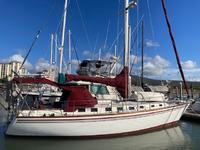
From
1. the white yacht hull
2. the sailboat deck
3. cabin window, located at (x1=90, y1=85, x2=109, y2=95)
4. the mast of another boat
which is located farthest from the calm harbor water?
cabin window, located at (x1=90, y1=85, x2=109, y2=95)

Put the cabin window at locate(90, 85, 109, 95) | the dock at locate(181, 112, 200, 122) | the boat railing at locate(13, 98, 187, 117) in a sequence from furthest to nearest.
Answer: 1. the dock at locate(181, 112, 200, 122)
2. the cabin window at locate(90, 85, 109, 95)
3. the boat railing at locate(13, 98, 187, 117)

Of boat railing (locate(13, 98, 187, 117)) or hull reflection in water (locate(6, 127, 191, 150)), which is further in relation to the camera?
boat railing (locate(13, 98, 187, 117))

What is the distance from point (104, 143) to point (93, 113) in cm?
193

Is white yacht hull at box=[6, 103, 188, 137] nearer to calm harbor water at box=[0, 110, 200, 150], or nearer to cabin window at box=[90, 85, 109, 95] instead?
calm harbor water at box=[0, 110, 200, 150]

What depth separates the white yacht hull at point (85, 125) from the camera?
15641 millimetres

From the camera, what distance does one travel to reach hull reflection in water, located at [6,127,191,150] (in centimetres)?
1495

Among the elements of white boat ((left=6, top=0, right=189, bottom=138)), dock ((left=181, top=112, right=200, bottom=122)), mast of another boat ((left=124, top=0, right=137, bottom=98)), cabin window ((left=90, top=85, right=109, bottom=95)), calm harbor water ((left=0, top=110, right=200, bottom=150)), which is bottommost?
calm harbor water ((left=0, top=110, right=200, bottom=150))

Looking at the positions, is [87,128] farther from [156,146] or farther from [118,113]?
[156,146]

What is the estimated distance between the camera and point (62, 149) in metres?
14.5

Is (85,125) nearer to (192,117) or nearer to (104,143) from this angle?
(104,143)

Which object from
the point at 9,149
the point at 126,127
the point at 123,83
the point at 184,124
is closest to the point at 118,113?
the point at 126,127

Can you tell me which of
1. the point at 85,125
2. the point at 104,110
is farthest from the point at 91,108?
the point at 85,125

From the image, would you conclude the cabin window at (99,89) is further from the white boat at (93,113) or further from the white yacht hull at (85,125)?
the white yacht hull at (85,125)

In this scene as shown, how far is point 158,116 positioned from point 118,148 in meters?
5.21
